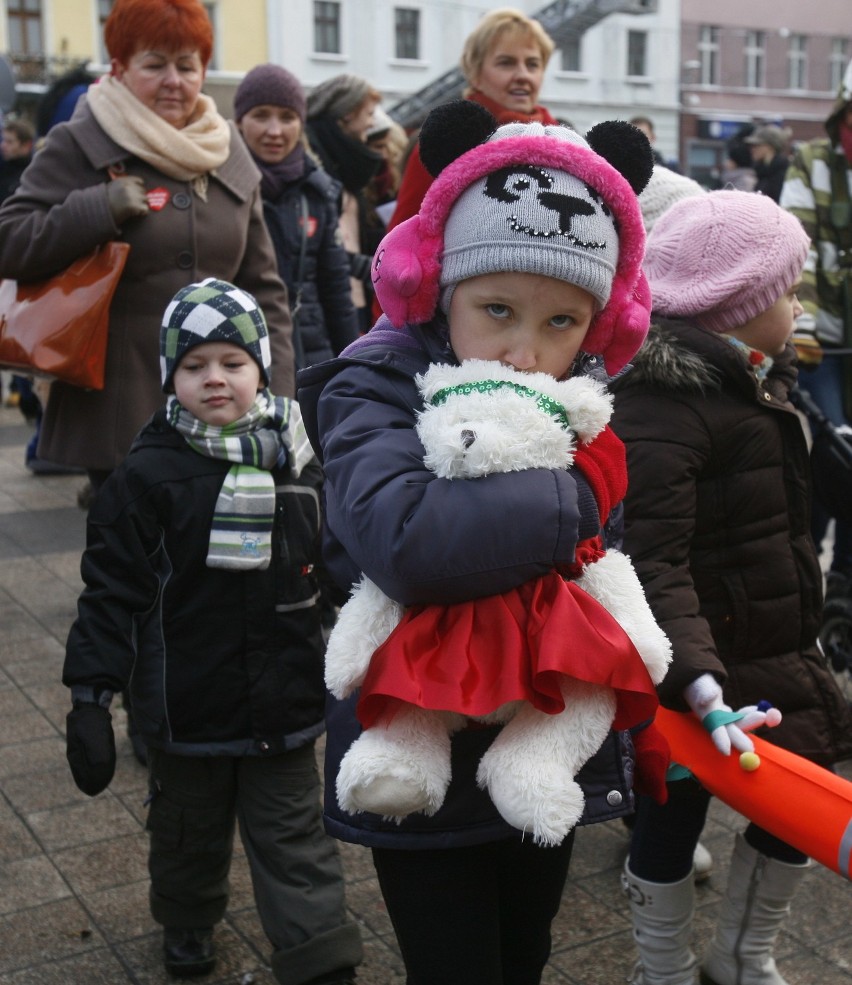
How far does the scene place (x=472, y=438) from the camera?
1809 millimetres

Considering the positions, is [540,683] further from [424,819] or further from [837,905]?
[837,905]

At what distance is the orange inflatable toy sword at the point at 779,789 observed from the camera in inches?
85.3

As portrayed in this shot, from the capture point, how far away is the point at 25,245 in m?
4.04

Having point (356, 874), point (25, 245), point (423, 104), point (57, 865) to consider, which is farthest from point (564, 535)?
point (423, 104)

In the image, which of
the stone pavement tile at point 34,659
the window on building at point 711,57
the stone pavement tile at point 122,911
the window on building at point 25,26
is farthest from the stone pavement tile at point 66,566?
the window on building at point 711,57

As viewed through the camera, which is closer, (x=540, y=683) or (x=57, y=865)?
(x=540, y=683)

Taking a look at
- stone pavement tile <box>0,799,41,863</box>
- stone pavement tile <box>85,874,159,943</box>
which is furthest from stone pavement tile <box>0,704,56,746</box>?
stone pavement tile <box>85,874,159,943</box>

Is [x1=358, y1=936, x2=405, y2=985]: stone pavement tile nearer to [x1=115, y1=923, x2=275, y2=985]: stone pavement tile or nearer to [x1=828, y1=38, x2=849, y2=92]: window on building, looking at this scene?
[x1=115, y1=923, x2=275, y2=985]: stone pavement tile

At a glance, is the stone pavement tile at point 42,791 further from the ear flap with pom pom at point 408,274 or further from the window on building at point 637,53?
the window on building at point 637,53

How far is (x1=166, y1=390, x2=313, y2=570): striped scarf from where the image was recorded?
9.84ft

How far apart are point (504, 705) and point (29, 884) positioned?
6.92 ft

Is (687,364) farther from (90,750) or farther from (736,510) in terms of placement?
(90,750)

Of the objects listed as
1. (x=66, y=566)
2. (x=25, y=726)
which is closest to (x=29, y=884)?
(x=25, y=726)

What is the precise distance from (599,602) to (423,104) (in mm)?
31938
